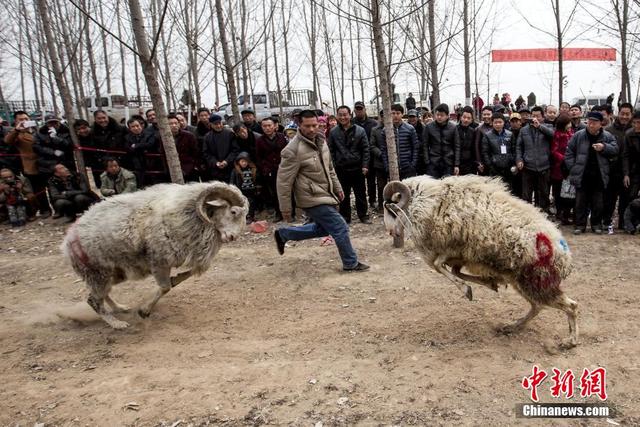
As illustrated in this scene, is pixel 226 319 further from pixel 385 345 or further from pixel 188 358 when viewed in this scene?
pixel 385 345

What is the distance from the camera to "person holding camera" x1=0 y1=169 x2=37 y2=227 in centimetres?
982

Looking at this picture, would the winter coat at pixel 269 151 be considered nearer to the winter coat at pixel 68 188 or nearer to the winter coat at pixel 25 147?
the winter coat at pixel 68 188

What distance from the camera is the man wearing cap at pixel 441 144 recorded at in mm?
8461

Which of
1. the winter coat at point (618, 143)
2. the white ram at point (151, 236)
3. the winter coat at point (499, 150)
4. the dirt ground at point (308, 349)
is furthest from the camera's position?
the winter coat at point (499, 150)

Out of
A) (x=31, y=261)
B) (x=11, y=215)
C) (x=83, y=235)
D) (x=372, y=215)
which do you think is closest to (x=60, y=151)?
(x=11, y=215)

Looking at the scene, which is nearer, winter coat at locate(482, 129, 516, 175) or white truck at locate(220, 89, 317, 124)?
winter coat at locate(482, 129, 516, 175)

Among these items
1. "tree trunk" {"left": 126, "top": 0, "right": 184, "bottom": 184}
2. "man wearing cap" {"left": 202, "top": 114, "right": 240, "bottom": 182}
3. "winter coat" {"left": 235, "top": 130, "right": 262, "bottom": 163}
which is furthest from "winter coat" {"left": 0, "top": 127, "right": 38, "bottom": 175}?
"tree trunk" {"left": 126, "top": 0, "right": 184, "bottom": 184}

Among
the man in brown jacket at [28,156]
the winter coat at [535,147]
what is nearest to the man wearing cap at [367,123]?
the winter coat at [535,147]

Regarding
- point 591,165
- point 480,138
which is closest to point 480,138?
point 480,138

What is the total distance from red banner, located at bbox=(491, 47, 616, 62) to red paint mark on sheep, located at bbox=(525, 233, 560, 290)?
53.2ft

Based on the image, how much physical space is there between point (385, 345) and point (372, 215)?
5.28 meters

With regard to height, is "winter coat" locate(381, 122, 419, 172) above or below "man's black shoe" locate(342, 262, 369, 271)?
above

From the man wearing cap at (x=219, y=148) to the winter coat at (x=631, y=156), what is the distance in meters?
6.92

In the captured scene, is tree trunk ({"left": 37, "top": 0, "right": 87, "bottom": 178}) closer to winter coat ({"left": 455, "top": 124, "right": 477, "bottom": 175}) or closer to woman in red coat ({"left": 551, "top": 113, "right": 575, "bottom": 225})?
winter coat ({"left": 455, "top": 124, "right": 477, "bottom": 175})
